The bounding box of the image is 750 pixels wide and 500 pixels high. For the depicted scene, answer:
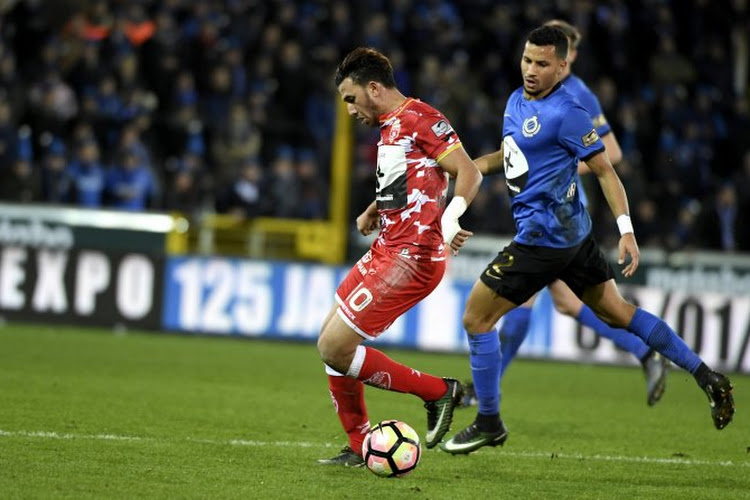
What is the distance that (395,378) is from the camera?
6797 millimetres

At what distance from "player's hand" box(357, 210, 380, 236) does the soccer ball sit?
3.91 ft

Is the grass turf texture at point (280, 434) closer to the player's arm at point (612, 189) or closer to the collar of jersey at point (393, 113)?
the player's arm at point (612, 189)

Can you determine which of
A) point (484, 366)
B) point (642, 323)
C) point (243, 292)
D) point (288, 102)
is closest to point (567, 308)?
point (642, 323)

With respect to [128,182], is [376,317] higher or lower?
higher

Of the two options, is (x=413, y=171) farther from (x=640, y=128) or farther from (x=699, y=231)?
(x=640, y=128)

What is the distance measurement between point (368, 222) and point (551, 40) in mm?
1438

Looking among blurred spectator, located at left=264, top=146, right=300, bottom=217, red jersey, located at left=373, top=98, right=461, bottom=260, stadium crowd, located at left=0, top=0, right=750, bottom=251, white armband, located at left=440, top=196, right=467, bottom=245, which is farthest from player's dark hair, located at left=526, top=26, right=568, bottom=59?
blurred spectator, located at left=264, top=146, right=300, bottom=217

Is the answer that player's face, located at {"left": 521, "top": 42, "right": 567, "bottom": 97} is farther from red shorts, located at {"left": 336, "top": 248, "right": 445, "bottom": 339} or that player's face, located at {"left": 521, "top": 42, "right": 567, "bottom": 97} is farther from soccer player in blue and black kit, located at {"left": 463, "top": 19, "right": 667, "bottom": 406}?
soccer player in blue and black kit, located at {"left": 463, "top": 19, "right": 667, "bottom": 406}

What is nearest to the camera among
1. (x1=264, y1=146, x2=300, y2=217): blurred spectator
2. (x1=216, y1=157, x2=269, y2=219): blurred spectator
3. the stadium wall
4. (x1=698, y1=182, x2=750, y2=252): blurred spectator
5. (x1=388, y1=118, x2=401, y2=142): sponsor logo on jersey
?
(x1=388, y1=118, x2=401, y2=142): sponsor logo on jersey

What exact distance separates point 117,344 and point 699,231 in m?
7.95

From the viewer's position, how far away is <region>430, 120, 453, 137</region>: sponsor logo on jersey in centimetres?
662

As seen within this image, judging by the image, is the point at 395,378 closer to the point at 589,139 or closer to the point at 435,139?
the point at 435,139

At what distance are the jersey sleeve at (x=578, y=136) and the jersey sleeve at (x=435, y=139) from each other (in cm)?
75

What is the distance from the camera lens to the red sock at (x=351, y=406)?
22.4 ft
